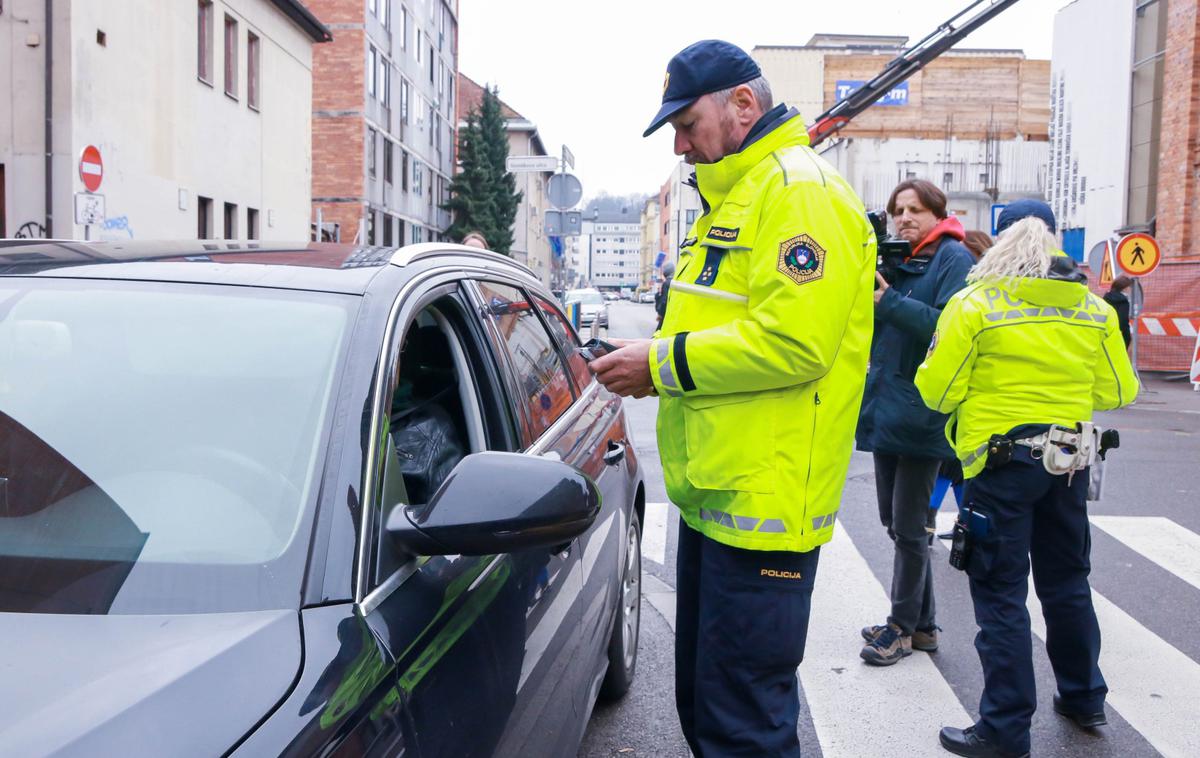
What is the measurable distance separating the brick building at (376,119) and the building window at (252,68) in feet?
30.8

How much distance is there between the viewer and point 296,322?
Result: 2.11 m

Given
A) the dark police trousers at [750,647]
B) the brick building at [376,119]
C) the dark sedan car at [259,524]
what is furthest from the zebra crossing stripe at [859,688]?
the brick building at [376,119]

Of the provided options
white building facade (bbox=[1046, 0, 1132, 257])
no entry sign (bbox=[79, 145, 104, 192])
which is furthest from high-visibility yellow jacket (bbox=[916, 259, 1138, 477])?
white building facade (bbox=[1046, 0, 1132, 257])

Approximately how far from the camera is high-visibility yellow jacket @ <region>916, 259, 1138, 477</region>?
341cm

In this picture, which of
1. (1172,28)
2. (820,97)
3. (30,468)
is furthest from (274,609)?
(820,97)

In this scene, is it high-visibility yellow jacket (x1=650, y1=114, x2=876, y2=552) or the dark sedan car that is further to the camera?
high-visibility yellow jacket (x1=650, y1=114, x2=876, y2=552)

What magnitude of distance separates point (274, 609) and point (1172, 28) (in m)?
24.8

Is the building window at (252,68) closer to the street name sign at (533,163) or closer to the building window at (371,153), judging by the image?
the street name sign at (533,163)

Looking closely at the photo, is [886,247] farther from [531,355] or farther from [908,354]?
[531,355]

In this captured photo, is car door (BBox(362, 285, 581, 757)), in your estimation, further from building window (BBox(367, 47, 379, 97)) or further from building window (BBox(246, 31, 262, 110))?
building window (BBox(367, 47, 379, 97))

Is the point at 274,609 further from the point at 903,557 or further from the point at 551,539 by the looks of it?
the point at 903,557

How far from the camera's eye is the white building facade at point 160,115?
1536 centimetres

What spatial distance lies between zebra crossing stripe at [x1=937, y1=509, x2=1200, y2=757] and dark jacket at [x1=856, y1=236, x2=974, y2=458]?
91 centimetres

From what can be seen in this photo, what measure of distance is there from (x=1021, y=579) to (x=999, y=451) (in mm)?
421
